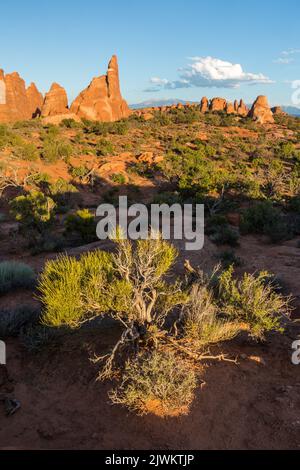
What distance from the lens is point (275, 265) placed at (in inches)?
366

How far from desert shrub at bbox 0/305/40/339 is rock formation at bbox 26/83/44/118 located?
46.5m

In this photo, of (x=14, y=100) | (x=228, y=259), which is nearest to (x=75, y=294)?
(x=228, y=259)

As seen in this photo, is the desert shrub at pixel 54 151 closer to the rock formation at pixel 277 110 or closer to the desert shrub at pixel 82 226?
the desert shrub at pixel 82 226

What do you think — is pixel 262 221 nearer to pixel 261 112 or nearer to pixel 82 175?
pixel 82 175

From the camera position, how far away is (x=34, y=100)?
4891 cm

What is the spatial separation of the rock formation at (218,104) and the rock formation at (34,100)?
106ft

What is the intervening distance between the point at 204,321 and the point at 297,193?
55.9 feet

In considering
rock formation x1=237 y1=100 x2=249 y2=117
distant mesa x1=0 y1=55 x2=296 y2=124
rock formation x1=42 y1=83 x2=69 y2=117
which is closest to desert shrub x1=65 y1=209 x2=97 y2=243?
distant mesa x1=0 y1=55 x2=296 y2=124

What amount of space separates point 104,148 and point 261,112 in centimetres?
3241

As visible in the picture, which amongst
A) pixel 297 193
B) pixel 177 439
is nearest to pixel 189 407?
pixel 177 439

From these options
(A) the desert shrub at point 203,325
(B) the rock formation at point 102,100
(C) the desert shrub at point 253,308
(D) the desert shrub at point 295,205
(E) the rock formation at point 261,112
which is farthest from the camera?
(E) the rock formation at point 261,112

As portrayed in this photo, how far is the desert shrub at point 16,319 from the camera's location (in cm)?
549

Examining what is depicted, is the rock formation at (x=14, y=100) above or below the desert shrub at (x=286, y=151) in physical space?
above

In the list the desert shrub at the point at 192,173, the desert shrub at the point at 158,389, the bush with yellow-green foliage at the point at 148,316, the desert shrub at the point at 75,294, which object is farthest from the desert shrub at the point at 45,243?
the desert shrub at the point at 192,173
